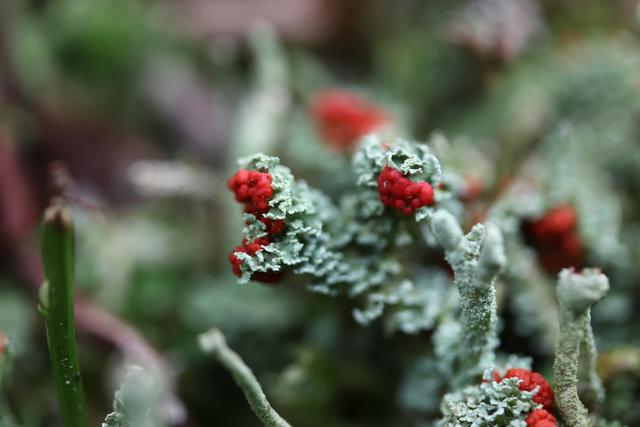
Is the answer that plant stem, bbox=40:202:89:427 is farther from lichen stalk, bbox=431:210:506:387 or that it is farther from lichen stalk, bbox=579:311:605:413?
lichen stalk, bbox=579:311:605:413

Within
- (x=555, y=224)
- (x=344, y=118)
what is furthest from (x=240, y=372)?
(x=344, y=118)

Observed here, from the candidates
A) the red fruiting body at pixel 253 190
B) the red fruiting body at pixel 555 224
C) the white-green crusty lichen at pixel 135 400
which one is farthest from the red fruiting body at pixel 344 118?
the white-green crusty lichen at pixel 135 400

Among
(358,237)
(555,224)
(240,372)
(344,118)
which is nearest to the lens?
(240,372)

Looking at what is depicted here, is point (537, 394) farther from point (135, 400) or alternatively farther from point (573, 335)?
point (135, 400)

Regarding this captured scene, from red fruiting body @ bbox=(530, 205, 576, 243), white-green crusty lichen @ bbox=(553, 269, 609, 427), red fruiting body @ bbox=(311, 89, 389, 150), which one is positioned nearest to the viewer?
white-green crusty lichen @ bbox=(553, 269, 609, 427)

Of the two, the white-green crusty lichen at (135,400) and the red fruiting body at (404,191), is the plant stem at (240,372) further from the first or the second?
the red fruiting body at (404,191)

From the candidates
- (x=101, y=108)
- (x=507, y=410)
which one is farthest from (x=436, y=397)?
(x=101, y=108)

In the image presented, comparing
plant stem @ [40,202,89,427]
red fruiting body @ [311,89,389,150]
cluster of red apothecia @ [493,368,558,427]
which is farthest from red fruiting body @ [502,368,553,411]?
red fruiting body @ [311,89,389,150]
